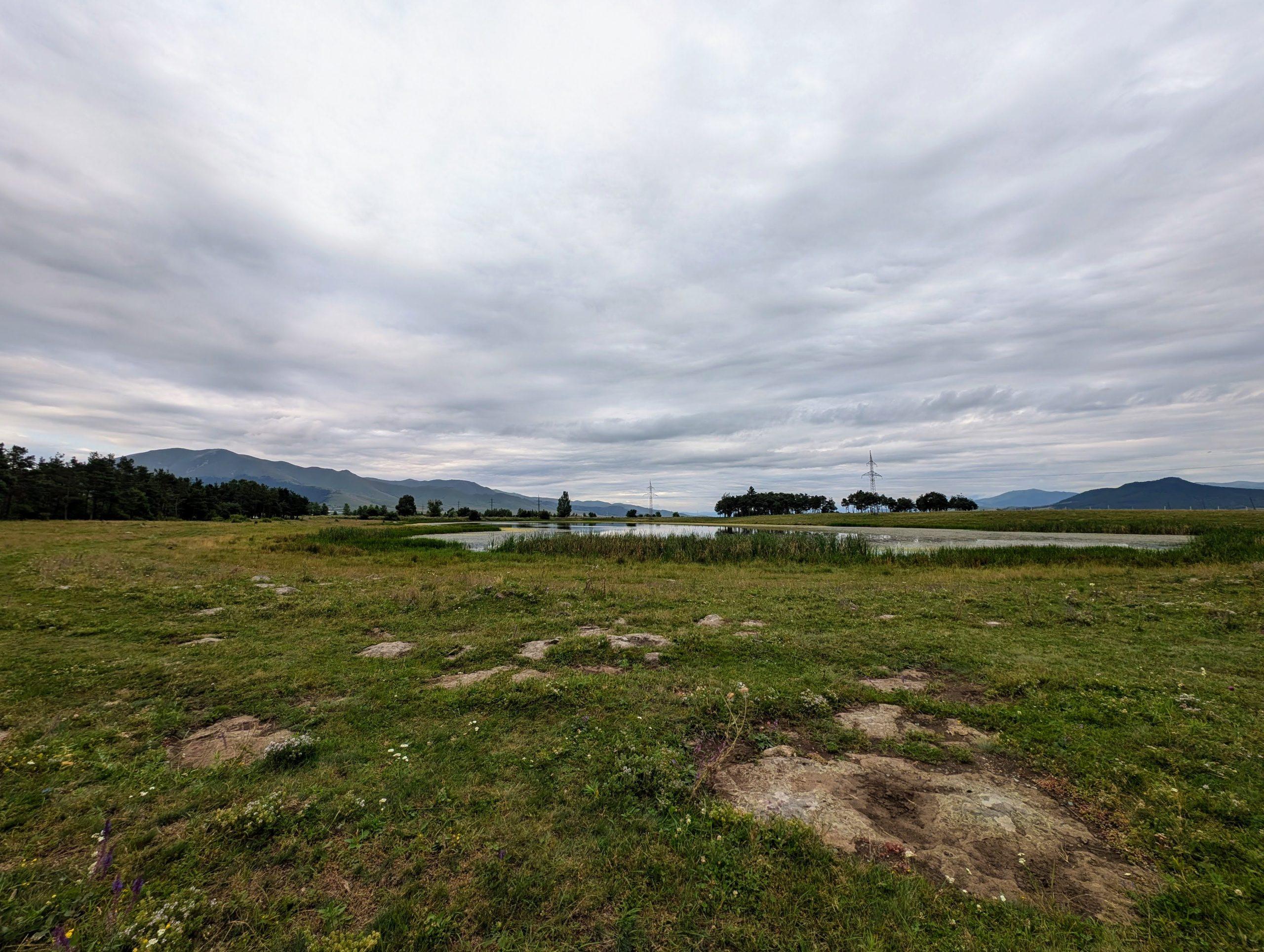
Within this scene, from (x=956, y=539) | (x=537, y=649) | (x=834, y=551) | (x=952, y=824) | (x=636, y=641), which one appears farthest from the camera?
(x=956, y=539)

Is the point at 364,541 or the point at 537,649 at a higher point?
the point at 364,541

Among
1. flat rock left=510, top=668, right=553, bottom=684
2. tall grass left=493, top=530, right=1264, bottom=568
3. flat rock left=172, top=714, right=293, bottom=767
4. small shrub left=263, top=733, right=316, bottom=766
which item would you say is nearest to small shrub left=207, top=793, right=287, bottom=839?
small shrub left=263, top=733, right=316, bottom=766

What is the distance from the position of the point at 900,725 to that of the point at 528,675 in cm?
695

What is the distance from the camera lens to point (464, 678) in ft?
32.4

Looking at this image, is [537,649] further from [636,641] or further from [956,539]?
[956,539]

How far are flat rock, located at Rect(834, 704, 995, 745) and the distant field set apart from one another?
6298 cm

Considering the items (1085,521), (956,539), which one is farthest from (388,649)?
(1085,521)

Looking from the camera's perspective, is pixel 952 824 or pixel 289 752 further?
pixel 289 752

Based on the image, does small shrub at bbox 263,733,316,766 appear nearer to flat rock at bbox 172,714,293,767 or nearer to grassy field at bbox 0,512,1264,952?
grassy field at bbox 0,512,1264,952

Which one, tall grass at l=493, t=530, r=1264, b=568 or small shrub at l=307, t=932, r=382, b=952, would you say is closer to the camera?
small shrub at l=307, t=932, r=382, b=952

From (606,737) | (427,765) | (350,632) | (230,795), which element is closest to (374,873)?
(427,765)

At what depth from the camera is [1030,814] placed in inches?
214

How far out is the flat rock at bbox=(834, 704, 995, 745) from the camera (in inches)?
289

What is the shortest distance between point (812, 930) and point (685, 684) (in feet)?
17.9
